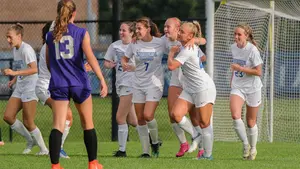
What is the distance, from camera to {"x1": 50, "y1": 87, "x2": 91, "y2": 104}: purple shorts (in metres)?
10.4

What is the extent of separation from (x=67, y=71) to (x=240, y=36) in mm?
3647

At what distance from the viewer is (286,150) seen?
51.1 feet

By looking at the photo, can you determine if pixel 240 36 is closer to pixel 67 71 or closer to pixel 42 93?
pixel 42 93

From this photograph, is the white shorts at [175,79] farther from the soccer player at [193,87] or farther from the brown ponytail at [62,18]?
the brown ponytail at [62,18]

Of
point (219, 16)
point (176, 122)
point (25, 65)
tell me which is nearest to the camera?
point (176, 122)

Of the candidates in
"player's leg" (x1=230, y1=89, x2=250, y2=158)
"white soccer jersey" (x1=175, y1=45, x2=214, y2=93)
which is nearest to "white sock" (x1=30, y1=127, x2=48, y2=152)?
"white soccer jersey" (x1=175, y1=45, x2=214, y2=93)

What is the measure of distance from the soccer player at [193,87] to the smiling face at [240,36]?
0.92 metres

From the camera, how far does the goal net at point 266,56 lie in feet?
57.1

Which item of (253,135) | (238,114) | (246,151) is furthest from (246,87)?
(246,151)

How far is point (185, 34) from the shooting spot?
12.2 meters

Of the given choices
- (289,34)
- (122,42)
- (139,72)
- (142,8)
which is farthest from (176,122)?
(142,8)

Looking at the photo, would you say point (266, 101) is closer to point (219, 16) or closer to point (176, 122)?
point (219, 16)

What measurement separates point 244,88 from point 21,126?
11.3ft

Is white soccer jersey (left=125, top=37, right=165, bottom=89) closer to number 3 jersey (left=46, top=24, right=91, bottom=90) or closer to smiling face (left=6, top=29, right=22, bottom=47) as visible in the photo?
smiling face (left=6, top=29, right=22, bottom=47)
